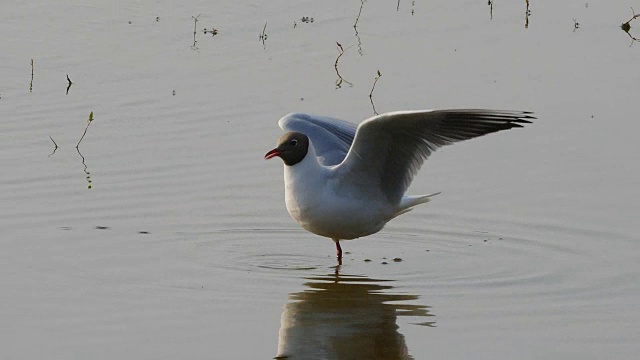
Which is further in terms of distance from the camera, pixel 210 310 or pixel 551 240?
pixel 551 240

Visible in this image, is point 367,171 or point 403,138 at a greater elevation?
point 403,138

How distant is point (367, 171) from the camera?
8.91 metres

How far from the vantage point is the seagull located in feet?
27.8

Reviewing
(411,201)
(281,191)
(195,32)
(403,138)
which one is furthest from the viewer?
(195,32)

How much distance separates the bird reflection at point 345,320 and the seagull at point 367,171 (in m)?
0.39

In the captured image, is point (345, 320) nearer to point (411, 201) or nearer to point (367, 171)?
point (367, 171)

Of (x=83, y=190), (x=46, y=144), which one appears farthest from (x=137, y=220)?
(x=46, y=144)

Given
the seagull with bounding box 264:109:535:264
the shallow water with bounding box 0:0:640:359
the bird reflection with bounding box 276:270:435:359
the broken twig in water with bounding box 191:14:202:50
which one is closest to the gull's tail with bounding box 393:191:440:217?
the seagull with bounding box 264:109:535:264

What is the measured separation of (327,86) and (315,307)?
4.80 metres

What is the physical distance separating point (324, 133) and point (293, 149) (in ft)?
3.17

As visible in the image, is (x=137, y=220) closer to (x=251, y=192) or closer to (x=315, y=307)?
(x=251, y=192)

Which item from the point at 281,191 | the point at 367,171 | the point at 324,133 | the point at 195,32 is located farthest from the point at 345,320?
the point at 195,32

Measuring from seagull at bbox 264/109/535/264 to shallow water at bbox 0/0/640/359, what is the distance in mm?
295

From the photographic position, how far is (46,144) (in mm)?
10859
